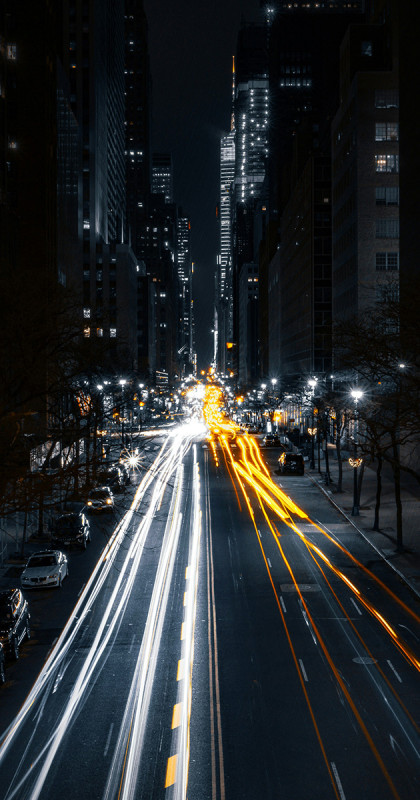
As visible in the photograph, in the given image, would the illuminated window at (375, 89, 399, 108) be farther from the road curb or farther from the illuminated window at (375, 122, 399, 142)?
the road curb

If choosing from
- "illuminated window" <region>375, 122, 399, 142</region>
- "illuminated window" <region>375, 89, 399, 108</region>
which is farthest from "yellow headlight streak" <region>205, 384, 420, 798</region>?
"illuminated window" <region>375, 89, 399, 108</region>

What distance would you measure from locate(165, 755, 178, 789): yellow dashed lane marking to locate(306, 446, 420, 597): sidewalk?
44.4 feet

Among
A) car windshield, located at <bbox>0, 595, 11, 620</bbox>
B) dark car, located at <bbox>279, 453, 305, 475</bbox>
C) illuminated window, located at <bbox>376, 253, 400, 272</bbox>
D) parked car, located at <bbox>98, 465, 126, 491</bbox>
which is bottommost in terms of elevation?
car windshield, located at <bbox>0, 595, 11, 620</bbox>

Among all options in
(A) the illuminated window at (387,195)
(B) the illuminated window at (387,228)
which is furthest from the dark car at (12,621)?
(A) the illuminated window at (387,195)

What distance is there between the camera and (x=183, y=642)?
21344mm

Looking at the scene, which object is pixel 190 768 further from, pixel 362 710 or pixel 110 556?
pixel 110 556

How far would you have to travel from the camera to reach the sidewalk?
30116 mm

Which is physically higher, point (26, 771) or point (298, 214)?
point (298, 214)

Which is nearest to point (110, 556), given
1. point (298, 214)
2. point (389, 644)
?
point (389, 644)

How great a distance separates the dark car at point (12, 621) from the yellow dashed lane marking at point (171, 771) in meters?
7.04

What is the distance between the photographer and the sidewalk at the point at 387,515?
3012cm

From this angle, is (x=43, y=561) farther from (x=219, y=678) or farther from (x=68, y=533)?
(x=219, y=678)

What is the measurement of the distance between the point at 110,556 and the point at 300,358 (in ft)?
285

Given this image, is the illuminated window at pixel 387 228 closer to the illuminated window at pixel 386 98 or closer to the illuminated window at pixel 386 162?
the illuminated window at pixel 386 162
